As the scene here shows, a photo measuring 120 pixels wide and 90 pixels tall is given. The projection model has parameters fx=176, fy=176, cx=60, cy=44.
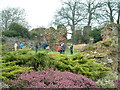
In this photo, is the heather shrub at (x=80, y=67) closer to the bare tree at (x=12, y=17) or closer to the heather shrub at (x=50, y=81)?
the heather shrub at (x=50, y=81)

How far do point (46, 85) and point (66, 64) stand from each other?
1.41 metres

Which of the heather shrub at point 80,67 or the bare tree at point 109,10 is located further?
the bare tree at point 109,10

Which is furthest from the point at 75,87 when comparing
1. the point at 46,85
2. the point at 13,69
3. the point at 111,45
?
the point at 111,45

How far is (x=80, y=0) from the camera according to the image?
1571 centimetres

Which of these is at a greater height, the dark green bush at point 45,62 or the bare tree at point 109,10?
the bare tree at point 109,10

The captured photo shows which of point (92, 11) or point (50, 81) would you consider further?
point (92, 11)

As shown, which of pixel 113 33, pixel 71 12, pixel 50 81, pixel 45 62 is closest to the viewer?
pixel 50 81

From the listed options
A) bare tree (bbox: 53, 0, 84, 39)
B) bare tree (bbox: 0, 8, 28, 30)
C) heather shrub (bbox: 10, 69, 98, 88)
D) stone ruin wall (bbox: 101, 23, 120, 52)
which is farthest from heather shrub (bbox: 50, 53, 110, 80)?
bare tree (bbox: 0, 8, 28, 30)

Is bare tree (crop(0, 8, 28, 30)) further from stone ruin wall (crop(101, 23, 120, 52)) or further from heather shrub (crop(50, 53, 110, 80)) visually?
heather shrub (crop(50, 53, 110, 80))

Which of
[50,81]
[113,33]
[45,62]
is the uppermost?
[113,33]

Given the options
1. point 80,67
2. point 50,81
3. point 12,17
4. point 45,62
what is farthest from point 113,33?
point 12,17

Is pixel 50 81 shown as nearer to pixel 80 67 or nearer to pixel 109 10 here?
pixel 80 67

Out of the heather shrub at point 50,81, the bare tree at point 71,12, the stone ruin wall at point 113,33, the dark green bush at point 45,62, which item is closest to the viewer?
the heather shrub at point 50,81

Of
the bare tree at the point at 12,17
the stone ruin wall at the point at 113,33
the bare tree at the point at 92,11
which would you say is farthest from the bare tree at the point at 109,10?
the bare tree at the point at 12,17
